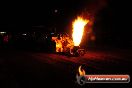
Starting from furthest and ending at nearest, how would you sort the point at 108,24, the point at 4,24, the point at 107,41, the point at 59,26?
the point at 4,24
the point at 59,26
the point at 108,24
the point at 107,41

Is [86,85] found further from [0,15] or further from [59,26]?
[0,15]

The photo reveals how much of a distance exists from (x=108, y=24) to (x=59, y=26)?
21.8 meters

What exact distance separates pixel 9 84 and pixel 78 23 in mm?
17188

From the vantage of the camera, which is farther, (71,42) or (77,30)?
(77,30)

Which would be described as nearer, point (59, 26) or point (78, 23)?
point (78, 23)

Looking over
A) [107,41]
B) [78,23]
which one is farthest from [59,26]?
[78,23]

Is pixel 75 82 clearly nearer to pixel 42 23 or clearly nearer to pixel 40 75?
pixel 40 75

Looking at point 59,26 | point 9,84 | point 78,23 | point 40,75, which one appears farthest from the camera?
point 59,26

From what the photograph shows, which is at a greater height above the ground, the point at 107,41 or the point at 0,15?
the point at 0,15

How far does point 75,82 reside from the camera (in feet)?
42.0

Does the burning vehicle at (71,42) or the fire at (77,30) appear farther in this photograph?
the fire at (77,30)

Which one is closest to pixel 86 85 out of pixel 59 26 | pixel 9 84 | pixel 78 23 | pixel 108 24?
pixel 9 84

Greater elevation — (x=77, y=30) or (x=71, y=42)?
(x=77, y=30)

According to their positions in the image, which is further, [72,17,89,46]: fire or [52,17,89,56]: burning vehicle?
[72,17,89,46]: fire
